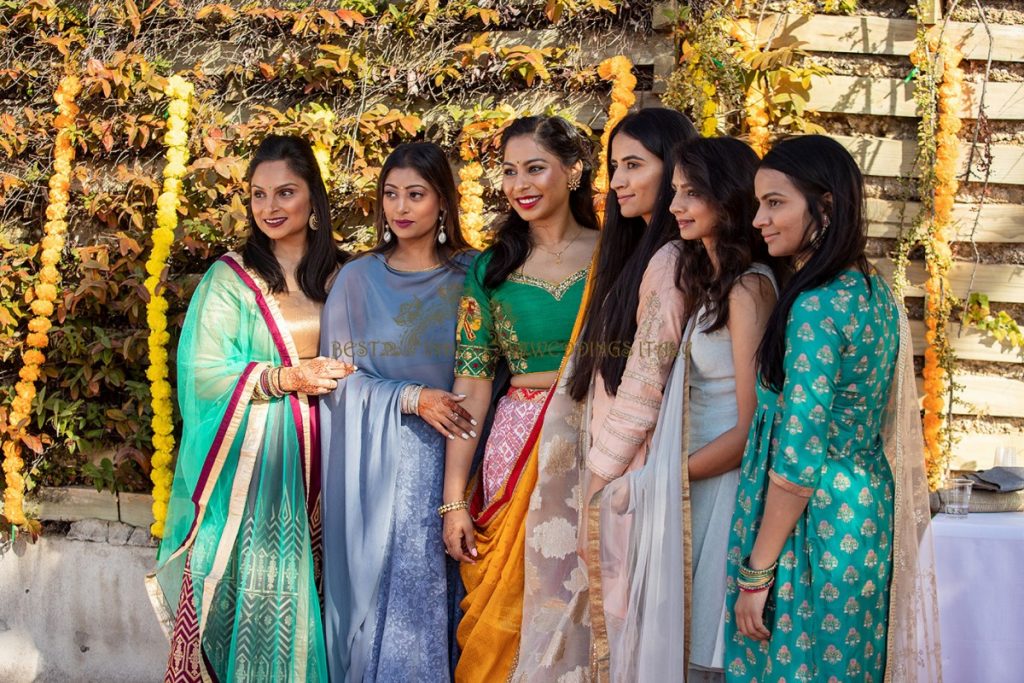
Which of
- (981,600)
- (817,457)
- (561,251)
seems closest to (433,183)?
(561,251)

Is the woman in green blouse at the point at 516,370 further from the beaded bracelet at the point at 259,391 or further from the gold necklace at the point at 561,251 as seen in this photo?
the beaded bracelet at the point at 259,391

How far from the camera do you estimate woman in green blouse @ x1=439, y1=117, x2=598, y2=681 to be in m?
3.01

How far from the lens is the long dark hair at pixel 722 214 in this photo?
2.51 m

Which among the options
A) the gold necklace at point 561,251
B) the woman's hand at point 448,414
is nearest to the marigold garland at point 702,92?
the gold necklace at point 561,251

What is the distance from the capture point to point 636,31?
161 inches

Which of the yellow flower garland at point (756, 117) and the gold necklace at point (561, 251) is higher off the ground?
the yellow flower garland at point (756, 117)

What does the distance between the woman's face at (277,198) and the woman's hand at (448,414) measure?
786mm

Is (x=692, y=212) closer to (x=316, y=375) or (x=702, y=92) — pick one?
(x=316, y=375)

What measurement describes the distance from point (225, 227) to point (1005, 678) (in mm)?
3049

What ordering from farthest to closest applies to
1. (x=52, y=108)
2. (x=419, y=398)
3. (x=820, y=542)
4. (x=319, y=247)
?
(x=52, y=108)
(x=319, y=247)
(x=419, y=398)
(x=820, y=542)

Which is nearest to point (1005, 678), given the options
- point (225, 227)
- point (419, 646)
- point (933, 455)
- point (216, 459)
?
point (933, 455)

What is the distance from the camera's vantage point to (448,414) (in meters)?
3.15

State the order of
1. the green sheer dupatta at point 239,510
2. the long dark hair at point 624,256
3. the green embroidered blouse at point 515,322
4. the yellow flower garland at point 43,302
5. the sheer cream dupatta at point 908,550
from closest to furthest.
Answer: the sheer cream dupatta at point 908,550 < the long dark hair at point 624,256 < the green embroidered blouse at point 515,322 < the green sheer dupatta at point 239,510 < the yellow flower garland at point 43,302

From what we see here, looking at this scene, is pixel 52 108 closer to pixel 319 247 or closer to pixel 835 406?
pixel 319 247
